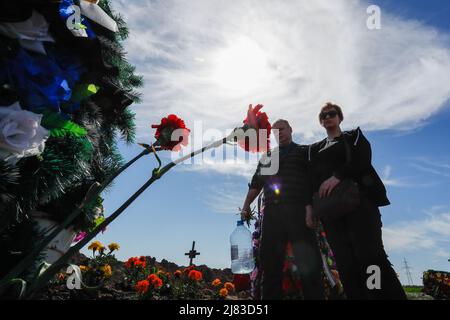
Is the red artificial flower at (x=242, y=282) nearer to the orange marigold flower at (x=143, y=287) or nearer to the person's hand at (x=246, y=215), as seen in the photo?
the orange marigold flower at (x=143, y=287)

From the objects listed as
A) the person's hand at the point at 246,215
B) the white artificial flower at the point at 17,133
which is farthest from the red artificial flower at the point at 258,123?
the person's hand at the point at 246,215

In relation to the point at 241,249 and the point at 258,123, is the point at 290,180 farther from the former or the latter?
the point at 241,249

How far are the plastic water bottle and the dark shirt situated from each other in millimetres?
990

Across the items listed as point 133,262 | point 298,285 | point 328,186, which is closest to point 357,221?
point 328,186

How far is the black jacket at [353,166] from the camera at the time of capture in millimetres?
2926

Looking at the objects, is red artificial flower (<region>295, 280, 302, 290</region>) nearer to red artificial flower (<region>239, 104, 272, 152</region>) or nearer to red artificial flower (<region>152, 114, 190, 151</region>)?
red artificial flower (<region>239, 104, 272, 152</region>)

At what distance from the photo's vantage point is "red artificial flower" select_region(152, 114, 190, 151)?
2.09 metres

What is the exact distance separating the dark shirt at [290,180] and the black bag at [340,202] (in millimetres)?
346

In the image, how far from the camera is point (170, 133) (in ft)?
6.92

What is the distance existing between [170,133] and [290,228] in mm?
1719
